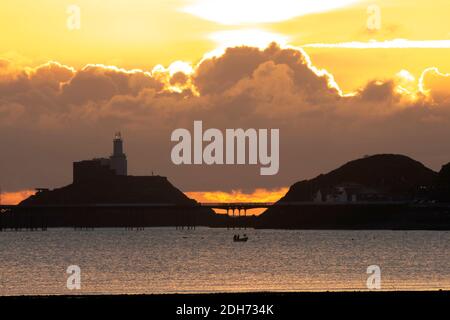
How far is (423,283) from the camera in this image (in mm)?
94688
